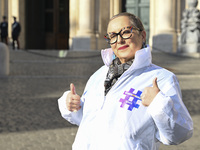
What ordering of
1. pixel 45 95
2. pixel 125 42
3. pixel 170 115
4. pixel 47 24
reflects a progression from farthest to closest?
pixel 47 24
pixel 45 95
pixel 125 42
pixel 170 115

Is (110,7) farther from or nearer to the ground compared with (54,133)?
farther from the ground

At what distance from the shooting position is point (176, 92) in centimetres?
199

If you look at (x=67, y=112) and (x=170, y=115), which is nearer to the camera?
(x=170, y=115)

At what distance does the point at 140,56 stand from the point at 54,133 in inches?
132

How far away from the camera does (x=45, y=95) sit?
8211 mm

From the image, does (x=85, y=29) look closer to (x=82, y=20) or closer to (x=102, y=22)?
(x=82, y=20)

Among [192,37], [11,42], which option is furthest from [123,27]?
[11,42]

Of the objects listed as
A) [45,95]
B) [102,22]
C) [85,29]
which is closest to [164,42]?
[102,22]

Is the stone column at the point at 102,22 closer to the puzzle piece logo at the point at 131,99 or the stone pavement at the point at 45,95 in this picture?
the stone pavement at the point at 45,95

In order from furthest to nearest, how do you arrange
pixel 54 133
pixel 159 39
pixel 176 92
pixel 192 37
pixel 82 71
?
pixel 159 39
pixel 192 37
pixel 82 71
pixel 54 133
pixel 176 92

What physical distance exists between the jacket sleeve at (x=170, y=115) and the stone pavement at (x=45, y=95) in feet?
8.83

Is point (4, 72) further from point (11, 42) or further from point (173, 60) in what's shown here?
point (11, 42)

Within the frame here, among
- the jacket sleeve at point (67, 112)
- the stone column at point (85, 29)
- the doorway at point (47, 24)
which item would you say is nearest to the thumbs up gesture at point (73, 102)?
the jacket sleeve at point (67, 112)

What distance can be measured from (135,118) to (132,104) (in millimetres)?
60
